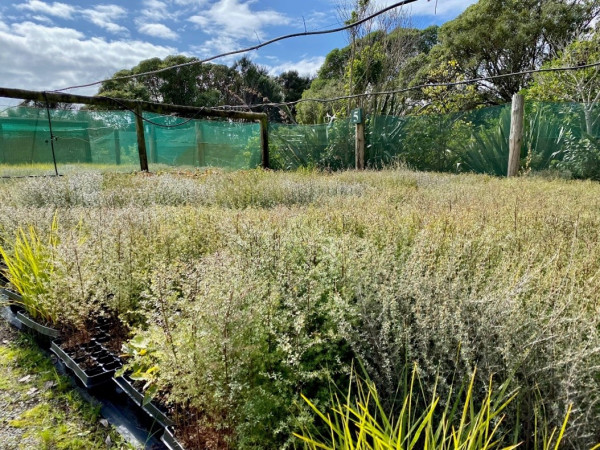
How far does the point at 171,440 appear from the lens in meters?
1.37

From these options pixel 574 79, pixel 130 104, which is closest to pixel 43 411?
pixel 130 104

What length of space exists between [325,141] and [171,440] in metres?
9.55

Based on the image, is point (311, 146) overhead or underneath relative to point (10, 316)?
overhead

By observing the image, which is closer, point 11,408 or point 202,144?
point 11,408

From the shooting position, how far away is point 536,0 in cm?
1451

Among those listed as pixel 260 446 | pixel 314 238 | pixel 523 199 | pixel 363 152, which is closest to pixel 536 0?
pixel 363 152

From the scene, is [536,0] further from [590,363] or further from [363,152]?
[590,363]

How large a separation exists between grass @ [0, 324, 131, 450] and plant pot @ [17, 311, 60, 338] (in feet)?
0.56

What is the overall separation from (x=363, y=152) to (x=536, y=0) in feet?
39.3

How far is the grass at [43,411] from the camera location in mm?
1602

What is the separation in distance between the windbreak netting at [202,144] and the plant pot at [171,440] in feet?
28.6

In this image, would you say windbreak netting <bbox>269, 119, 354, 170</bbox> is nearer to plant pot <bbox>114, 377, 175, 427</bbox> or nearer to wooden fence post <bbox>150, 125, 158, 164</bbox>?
wooden fence post <bbox>150, 125, 158, 164</bbox>

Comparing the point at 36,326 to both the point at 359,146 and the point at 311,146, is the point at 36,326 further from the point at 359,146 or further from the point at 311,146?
the point at 311,146

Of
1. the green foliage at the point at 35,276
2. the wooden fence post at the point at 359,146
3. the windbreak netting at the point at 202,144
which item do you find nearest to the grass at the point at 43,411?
the green foliage at the point at 35,276
